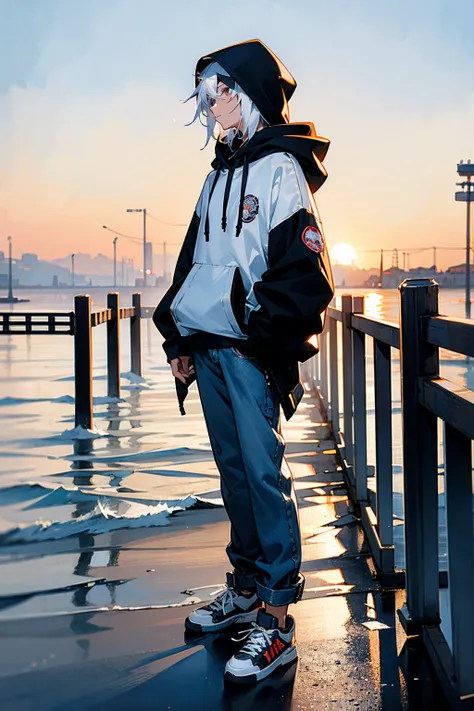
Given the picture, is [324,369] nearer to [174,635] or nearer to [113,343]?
[113,343]

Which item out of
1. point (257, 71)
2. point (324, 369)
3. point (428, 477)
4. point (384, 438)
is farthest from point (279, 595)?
point (324, 369)

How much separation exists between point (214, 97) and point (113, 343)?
6216mm

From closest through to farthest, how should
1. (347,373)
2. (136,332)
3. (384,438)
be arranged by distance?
(384,438), (347,373), (136,332)

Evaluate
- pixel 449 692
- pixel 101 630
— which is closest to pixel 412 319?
pixel 449 692

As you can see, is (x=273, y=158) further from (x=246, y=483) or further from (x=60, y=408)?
(x=60, y=408)

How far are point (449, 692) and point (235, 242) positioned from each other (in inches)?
50.4

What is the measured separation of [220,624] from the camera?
2566 millimetres

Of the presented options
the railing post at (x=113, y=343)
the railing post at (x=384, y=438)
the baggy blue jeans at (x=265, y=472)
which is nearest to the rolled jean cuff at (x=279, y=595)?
the baggy blue jeans at (x=265, y=472)

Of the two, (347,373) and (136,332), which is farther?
(136,332)

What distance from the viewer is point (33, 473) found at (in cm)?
509

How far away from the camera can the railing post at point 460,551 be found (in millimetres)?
1848

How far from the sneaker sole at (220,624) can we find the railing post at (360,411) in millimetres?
1311

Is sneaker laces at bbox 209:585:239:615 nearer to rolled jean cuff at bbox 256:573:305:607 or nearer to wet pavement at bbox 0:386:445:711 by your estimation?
wet pavement at bbox 0:386:445:711

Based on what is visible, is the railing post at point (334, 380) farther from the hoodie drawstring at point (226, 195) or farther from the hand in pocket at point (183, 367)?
the hoodie drawstring at point (226, 195)
